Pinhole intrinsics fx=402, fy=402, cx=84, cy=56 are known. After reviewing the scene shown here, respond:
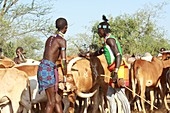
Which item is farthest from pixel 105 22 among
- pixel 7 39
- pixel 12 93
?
pixel 7 39

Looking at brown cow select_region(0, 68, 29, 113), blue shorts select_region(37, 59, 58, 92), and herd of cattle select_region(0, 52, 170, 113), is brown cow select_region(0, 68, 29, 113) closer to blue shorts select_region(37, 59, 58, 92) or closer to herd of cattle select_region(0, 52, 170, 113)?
herd of cattle select_region(0, 52, 170, 113)

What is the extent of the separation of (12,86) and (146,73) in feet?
18.7

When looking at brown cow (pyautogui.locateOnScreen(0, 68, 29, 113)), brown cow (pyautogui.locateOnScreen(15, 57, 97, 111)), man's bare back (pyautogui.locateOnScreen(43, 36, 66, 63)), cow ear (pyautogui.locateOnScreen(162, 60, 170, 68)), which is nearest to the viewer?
man's bare back (pyautogui.locateOnScreen(43, 36, 66, 63))

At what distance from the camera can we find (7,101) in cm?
866

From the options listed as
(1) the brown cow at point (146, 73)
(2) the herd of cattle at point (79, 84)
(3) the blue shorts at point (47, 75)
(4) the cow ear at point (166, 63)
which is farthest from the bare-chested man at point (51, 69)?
(4) the cow ear at point (166, 63)

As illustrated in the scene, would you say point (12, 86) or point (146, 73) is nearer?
point (12, 86)

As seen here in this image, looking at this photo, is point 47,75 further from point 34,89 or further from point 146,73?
point 146,73

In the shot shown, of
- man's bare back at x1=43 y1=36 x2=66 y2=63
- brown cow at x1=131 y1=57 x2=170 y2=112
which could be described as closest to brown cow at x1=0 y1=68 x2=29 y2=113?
man's bare back at x1=43 y1=36 x2=66 y2=63

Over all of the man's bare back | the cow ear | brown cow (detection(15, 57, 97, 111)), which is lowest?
brown cow (detection(15, 57, 97, 111))

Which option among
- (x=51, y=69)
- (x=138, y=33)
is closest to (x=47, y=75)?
(x=51, y=69)

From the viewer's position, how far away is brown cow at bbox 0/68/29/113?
338 inches

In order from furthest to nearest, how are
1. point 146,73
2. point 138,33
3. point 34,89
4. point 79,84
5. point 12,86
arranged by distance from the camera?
1. point 138,33
2. point 146,73
3. point 79,84
4. point 34,89
5. point 12,86

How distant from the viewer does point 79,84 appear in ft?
33.4

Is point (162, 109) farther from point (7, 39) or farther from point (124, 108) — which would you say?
point (7, 39)
